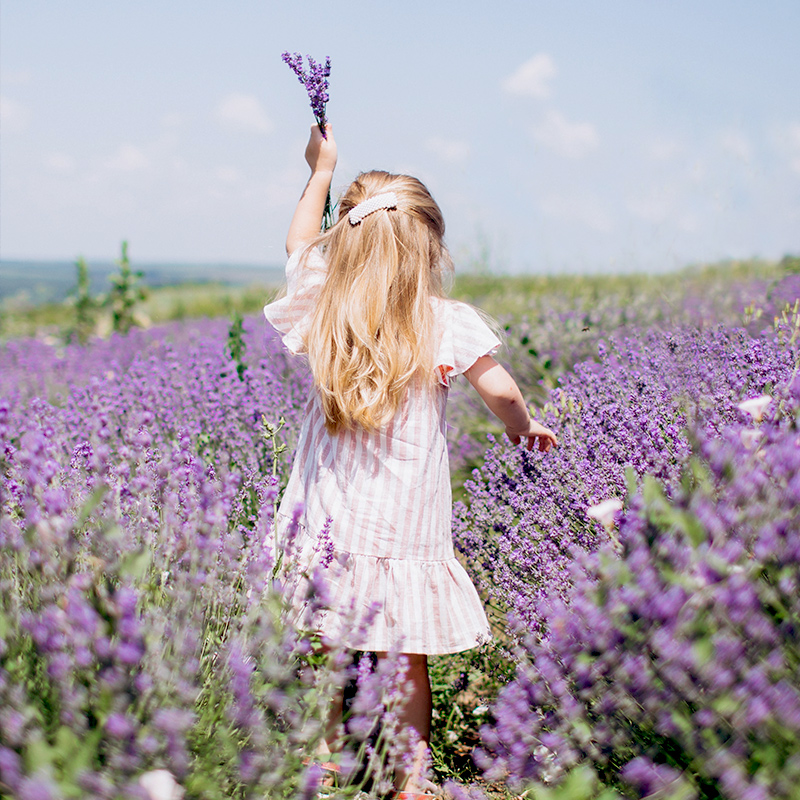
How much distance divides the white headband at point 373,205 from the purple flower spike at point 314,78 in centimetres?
37

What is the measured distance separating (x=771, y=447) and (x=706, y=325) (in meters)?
2.26

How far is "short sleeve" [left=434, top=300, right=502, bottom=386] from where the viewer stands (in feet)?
6.26

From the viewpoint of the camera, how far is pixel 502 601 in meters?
1.90

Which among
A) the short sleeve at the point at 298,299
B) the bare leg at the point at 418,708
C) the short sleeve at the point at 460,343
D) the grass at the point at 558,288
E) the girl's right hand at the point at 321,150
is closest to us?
the bare leg at the point at 418,708

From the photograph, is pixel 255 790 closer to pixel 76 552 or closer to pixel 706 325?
pixel 76 552

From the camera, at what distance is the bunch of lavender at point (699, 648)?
963 millimetres

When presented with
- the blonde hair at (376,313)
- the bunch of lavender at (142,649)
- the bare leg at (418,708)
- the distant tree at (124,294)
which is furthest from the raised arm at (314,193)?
the distant tree at (124,294)

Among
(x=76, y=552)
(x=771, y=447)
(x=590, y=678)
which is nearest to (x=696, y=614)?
(x=590, y=678)

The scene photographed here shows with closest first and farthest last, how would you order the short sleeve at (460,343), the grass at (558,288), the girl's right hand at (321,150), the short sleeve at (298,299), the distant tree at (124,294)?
the short sleeve at (460,343) → the short sleeve at (298,299) → the girl's right hand at (321,150) → the grass at (558,288) → the distant tree at (124,294)

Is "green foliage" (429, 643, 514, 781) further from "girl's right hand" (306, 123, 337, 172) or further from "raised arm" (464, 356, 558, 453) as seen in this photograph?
"girl's right hand" (306, 123, 337, 172)

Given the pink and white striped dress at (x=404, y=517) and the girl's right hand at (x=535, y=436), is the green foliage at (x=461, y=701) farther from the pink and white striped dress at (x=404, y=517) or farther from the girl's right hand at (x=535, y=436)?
the girl's right hand at (x=535, y=436)

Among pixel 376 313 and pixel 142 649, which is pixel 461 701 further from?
pixel 142 649

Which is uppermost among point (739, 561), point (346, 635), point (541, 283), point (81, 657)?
point (541, 283)

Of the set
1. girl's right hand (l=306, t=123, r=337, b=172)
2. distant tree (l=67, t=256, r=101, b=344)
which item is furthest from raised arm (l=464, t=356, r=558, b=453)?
distant tree (l=67, t=256, r=101, b=344)
